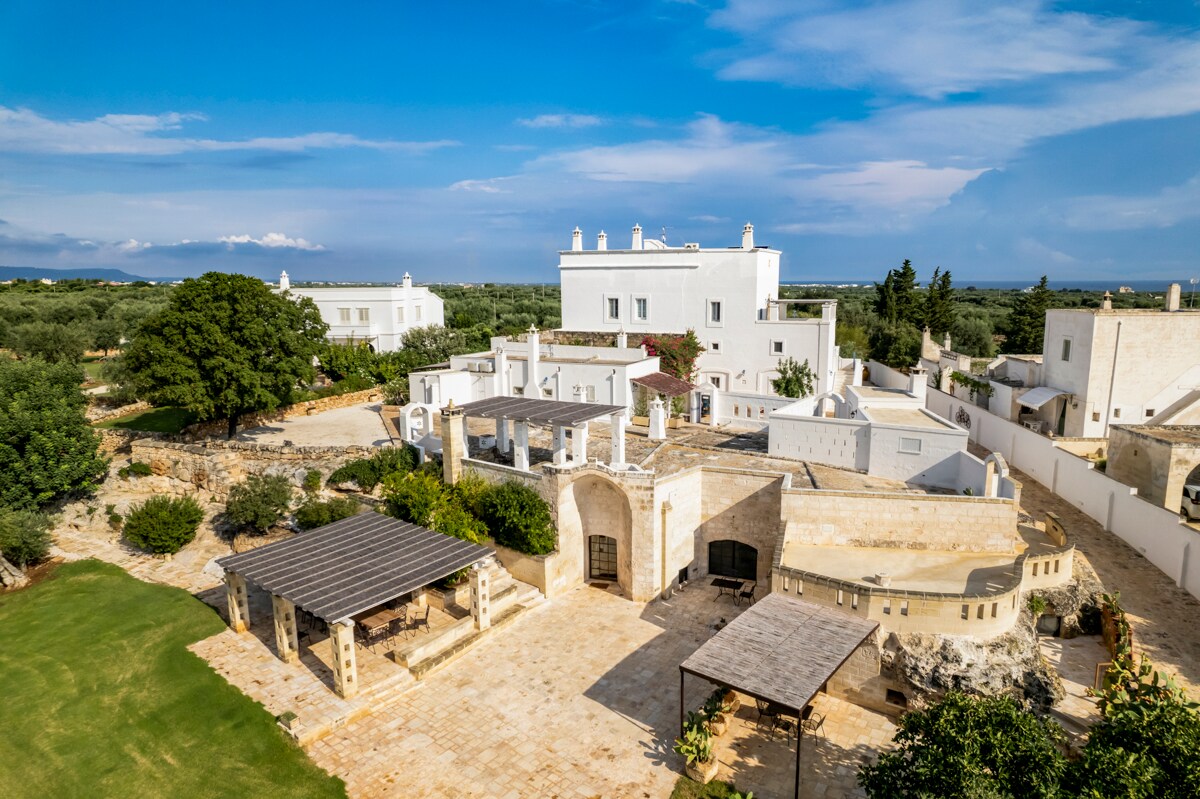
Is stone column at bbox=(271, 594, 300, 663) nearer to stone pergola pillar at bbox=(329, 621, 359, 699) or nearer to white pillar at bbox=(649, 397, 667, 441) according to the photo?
stone pergola pillar at bbox=(329, 621, 359, 699)

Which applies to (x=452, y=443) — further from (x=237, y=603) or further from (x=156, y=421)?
(x=156, y=421)

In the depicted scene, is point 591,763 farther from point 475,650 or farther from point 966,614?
point 966,614

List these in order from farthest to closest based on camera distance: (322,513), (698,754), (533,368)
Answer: (533,368)
(322,513)
(698,754)

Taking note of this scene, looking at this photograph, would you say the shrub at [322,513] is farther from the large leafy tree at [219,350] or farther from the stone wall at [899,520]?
the stone wall at [899,520]

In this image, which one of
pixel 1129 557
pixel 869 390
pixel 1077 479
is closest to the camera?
pixel 1129 557

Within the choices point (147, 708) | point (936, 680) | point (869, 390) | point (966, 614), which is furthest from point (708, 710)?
point (869, 390)

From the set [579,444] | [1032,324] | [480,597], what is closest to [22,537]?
[480,597]

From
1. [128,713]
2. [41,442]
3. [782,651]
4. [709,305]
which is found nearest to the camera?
[782,651]
